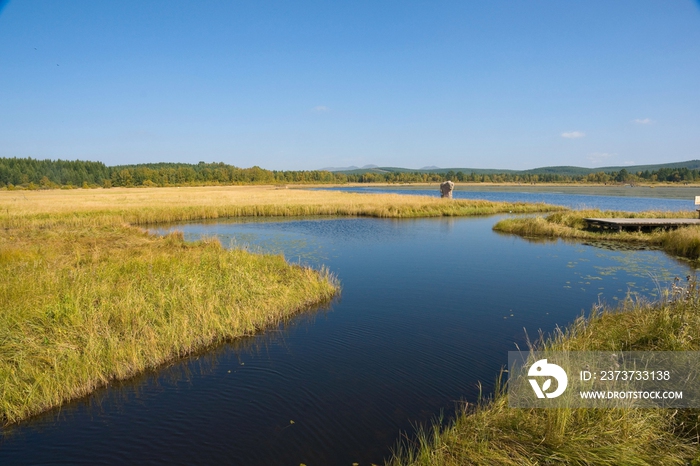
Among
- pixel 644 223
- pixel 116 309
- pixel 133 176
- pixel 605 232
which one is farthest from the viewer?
pixel 133 176

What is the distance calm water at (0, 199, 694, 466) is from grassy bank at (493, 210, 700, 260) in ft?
18.1

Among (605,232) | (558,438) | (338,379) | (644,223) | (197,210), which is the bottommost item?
(338,379)

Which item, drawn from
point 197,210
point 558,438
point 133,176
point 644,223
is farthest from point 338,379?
point 133,176

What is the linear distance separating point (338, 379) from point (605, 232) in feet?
88.4

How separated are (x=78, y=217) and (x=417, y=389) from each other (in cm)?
3242

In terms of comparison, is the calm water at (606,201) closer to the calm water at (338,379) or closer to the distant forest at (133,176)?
the calm water at (338,379)

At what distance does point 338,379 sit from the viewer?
8023 millimetres

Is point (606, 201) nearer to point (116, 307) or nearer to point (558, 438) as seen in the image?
point (558, 438)

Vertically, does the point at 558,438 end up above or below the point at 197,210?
below

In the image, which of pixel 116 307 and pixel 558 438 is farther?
pixel 116 307

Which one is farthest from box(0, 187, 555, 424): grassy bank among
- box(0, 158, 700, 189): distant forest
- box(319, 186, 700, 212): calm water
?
box(0, 158, 700, 189): distant forest

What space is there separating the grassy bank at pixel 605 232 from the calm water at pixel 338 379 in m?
5.53

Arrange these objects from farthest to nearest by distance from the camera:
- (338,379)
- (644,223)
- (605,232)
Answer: (605,232)
(644,223)
(338,379)

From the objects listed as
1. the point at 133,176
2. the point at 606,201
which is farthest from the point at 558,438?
the point at 133,176
